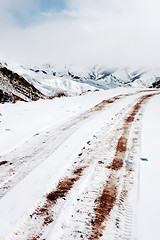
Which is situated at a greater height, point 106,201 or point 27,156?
point 27,156

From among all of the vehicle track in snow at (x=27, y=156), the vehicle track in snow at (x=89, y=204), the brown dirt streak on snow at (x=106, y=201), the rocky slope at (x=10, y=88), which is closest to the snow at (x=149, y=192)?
the vehicle track in snow at (x=89, y=204)

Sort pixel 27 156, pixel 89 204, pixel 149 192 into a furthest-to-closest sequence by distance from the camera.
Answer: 1. pixel 27 156
2. pixel 149 192
3. pixel 89 204

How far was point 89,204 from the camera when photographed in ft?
5.96

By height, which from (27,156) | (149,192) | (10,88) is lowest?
(149,192)

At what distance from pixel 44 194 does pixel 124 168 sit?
139 centimetres

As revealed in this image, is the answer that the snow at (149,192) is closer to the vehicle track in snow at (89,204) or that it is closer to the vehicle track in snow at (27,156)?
the vehicle track in snow at (89,204)

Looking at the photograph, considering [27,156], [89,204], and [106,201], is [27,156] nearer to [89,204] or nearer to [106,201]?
[89,204]

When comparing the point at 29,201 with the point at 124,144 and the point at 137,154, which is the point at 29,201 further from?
the point at 124,144

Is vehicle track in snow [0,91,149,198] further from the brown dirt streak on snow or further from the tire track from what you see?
the brown dirt streak on snow

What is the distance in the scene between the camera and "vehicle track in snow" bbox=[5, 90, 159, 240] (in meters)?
1.48

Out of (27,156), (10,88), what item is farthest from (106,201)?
(10,88)

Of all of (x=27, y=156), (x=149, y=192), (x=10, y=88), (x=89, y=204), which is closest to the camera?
(x=89, y=204)

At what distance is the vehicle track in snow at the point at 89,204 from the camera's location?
1.48 metres

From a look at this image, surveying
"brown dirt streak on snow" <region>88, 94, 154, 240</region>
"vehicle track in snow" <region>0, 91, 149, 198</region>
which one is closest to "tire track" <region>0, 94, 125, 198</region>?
"vehicle track in snow" <region>0, 91, 149, 198</region>
